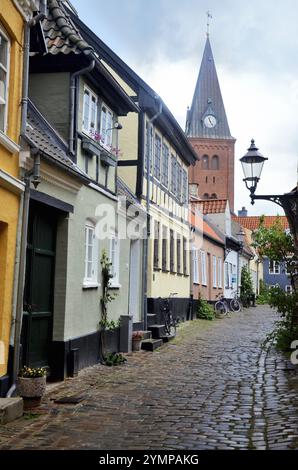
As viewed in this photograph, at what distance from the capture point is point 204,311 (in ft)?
83.1

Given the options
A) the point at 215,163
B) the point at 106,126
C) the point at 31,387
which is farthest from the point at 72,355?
the point at 215,163

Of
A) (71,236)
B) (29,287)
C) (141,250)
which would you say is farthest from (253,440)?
(141,250)

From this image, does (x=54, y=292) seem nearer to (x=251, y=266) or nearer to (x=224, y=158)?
(x=251, y=266)

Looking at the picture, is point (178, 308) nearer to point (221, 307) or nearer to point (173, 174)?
point (173, 174)

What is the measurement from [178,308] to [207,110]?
58520 millimetres

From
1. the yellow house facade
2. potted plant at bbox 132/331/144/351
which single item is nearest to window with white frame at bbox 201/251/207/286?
potted plant at bbox 132/331/144/351

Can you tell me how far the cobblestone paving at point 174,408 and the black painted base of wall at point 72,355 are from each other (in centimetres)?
26

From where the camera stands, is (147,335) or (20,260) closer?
(20,260)

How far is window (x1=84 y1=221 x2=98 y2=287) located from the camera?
11492 millimetres

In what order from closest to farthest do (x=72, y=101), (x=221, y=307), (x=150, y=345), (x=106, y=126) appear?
1. (x=72, y=101)
2. (x=106, y=126)
3. (x=150, y=345)
4. (x=221, y=307)

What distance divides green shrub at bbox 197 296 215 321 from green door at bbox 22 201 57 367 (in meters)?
15.8

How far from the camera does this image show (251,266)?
1944 inches

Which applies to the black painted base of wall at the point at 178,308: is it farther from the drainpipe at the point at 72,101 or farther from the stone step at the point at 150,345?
the drainpipe at the point at 72,101
